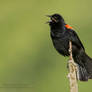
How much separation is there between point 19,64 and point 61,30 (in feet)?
19.4

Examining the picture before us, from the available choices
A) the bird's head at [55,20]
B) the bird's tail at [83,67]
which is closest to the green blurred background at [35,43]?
the bird's tail at [83,67]

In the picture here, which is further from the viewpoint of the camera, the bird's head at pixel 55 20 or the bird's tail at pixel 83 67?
the bird's head at pixel 55 20

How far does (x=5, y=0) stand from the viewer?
18.5m

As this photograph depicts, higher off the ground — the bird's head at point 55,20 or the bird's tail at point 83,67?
the bird's head at point 55,20

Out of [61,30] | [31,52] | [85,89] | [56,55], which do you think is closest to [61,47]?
[61,30]

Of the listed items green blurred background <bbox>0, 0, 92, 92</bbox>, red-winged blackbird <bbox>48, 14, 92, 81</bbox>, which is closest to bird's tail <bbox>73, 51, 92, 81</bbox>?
red-winged blackbird <bbox>48, 14, 92, 81</bbox>

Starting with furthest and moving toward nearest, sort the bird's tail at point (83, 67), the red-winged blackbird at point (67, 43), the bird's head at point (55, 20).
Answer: the bird's head at point (55, 20), the red-winged blackbird at point (67, 43), the bird's tail at point (83, 67)

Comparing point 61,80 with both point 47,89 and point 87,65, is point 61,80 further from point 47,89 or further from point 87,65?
point 87,65

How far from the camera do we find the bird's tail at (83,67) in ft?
26.5

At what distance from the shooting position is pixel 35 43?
15383mm

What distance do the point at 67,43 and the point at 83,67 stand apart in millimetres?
473

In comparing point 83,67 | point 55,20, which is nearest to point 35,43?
point 55,20

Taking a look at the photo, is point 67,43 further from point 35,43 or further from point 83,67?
point 35,43

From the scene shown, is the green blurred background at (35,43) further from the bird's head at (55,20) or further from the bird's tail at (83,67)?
the bird's head at (55,20)
